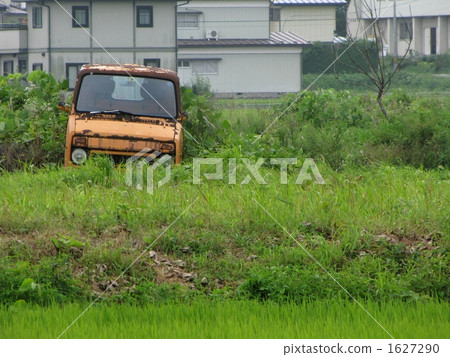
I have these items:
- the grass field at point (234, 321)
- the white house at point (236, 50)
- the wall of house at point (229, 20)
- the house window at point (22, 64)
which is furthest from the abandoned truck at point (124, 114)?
the wall of house at point (229, 20)

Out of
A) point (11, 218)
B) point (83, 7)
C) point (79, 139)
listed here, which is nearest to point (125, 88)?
point (79, 139)

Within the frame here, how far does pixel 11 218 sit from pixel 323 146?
6.24 metres

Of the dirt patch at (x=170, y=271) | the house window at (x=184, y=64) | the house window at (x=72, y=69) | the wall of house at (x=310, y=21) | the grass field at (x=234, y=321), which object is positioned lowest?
the grass field at (x=234, y=321)

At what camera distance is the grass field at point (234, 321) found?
6055mm

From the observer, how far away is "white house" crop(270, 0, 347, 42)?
54781 millimetres

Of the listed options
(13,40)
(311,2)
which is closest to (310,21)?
(311,2)

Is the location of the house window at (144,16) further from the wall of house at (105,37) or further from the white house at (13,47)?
the white house at (13,47)

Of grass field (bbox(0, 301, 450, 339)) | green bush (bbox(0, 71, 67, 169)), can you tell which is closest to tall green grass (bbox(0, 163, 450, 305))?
grass field (bbox(0, 301, 450, 339))

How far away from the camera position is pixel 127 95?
500 inches

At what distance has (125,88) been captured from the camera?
41.9ft

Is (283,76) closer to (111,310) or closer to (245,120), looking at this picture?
(245,120)

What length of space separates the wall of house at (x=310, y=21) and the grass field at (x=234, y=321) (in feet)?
162

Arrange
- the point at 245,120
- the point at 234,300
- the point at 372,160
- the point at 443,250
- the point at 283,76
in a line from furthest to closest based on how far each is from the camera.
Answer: the point at 283,76, the point at 245,120, the point at 372,160, the point at 443,250, the point at 234,300
